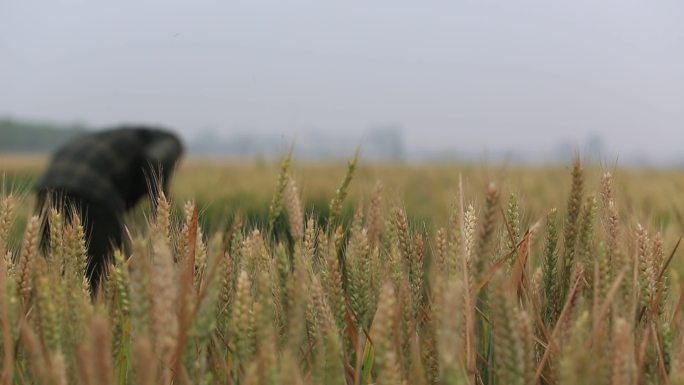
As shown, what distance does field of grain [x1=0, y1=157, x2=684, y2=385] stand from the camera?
2.54 feet

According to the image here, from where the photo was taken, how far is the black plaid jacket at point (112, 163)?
4.53m

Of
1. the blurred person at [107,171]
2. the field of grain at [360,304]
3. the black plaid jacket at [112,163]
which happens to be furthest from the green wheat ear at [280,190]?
the black plaid jacket at [112,163]

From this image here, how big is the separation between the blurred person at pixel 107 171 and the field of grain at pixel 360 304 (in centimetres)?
291

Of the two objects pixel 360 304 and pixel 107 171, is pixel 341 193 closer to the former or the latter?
pixel 360 304

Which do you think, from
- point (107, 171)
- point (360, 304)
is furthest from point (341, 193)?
point (107, 171)

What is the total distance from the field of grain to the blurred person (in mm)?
2912

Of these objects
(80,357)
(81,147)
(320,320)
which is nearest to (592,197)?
(320,320)

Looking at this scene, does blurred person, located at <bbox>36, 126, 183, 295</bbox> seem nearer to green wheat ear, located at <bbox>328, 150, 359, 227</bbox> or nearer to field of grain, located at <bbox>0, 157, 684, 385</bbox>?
green wheat ear, located at <bbox>328, 150, 359, 227</bbox>

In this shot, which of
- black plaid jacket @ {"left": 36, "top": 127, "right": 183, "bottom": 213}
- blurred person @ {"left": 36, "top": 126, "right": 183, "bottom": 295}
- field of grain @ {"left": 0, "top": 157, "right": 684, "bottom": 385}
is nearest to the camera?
field of grain @ {"left": 0, "top": 157, "right": 684, "bottom": 385}

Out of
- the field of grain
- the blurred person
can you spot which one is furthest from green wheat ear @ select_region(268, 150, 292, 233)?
the blurred person

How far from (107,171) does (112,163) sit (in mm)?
84

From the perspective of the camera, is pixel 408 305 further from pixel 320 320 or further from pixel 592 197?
pixel 592 197

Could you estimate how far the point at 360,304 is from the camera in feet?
3.47

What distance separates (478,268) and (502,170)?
9.3 inches
